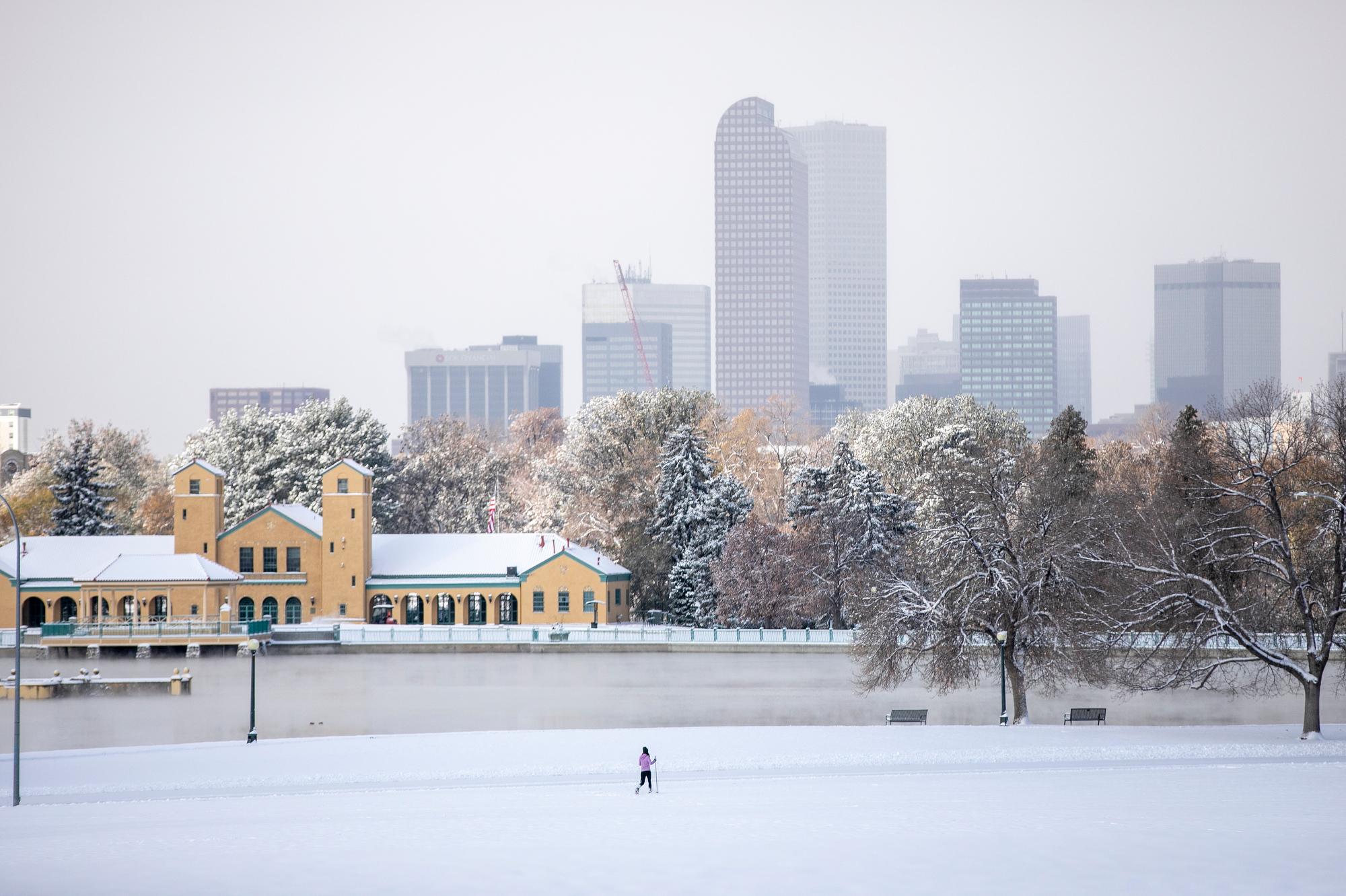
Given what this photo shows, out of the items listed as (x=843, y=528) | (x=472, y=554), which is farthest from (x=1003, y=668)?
(x=472, y=554)

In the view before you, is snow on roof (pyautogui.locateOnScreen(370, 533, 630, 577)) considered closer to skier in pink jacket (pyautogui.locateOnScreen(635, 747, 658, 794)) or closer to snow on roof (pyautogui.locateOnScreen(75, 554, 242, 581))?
snow on roof (pyautogui.locateOnScreen(75, 554, 242, 581))

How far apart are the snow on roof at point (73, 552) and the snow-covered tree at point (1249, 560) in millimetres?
51723

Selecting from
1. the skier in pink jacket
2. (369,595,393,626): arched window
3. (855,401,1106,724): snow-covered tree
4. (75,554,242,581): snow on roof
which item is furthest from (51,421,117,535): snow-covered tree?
the skier in pink jacket

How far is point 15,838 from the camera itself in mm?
24000

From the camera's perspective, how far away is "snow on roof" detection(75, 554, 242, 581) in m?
68.4

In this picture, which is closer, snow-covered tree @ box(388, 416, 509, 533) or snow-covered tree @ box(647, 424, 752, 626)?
snow-covered tree @ box(647, 424, 752, 626)

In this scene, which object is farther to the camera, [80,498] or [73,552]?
[80,498]

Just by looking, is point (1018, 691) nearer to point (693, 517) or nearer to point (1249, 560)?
point (1249, 560)

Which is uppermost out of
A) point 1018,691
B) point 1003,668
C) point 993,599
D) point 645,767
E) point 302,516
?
point 302,516

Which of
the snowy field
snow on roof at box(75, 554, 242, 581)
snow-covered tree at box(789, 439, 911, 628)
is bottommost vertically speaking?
the snowy field

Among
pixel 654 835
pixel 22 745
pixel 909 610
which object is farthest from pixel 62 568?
pixel 654 835

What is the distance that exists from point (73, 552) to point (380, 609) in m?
15.8

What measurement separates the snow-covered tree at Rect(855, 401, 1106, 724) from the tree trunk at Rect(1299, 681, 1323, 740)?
4.75m

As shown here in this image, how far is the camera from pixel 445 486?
97.2m
